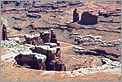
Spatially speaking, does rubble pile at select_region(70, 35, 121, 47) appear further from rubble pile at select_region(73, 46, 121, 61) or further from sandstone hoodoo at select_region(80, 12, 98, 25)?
sandstone hoodoo at select_region(80, 12, 98, 25)

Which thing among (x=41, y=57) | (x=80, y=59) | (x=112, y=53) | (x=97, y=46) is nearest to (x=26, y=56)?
(x=41, y=57)

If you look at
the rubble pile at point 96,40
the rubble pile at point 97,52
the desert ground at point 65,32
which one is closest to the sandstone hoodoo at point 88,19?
the desert ground at point 65,32

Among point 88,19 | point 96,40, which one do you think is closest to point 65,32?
point 88,19

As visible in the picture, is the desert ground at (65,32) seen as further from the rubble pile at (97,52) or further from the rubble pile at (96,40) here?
the rubble pile at (96,40)

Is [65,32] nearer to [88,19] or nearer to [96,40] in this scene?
[88,19]

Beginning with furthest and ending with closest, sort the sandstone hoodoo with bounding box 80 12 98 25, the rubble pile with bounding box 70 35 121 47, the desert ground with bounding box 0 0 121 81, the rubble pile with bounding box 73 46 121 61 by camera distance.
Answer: the sandstone hoodoo with bounding box 80 12 98 25
the rubble pile with bounding box 70 35 121 47
the rubble pile with bounding box 73 46 121 61
the desert ground with bounding box 0 0 121 81

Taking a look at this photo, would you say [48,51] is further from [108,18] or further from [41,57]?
[108,18]

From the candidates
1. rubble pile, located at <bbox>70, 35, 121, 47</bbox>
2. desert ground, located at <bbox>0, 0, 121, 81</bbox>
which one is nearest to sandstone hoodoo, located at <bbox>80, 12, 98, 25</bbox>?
desert ground, located at <bbox>0, 0, 121, 81</bbox>

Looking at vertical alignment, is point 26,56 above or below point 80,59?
above
